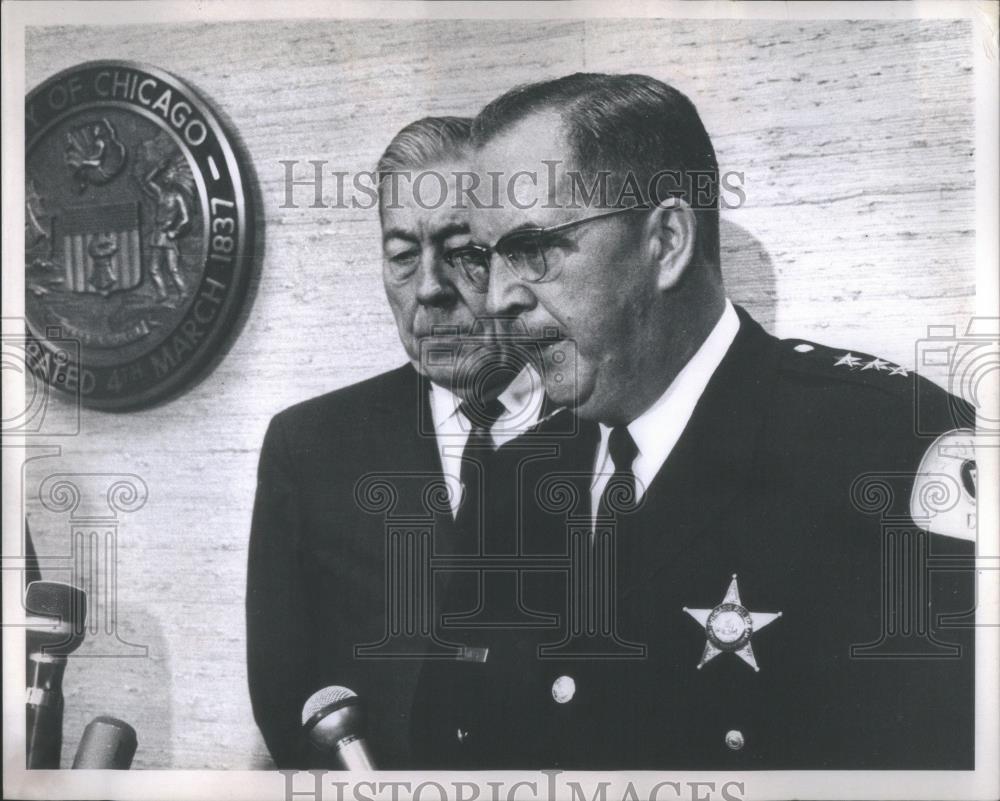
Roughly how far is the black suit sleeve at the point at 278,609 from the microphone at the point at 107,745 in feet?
1.58

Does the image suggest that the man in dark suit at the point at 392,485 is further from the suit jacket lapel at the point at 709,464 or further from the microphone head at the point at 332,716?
the suit jacket lapel at the point at 709,464

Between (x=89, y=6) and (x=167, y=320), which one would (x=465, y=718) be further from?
(x=89, y=6)

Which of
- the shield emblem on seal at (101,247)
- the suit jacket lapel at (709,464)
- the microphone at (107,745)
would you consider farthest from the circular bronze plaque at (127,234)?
the suit jacket lapel at (709,464)

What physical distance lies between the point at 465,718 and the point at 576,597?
1.83ft

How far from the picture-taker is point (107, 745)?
3.71 meters

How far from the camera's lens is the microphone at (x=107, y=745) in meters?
3.71

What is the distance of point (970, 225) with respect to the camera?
355 centimetres

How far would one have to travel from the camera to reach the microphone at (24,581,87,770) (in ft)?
12.1

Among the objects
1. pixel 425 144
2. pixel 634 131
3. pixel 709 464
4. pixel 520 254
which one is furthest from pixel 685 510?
pixel 425 144

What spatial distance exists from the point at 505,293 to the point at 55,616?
1.93m

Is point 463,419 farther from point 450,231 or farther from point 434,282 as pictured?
point 450,231

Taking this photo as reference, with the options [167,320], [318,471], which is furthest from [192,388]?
[318,471]

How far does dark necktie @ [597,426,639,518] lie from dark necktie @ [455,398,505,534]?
0.39 m

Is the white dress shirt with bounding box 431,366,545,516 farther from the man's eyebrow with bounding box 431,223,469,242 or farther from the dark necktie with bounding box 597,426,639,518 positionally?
the man's eyebrow with bounding box 431,223,469,242
